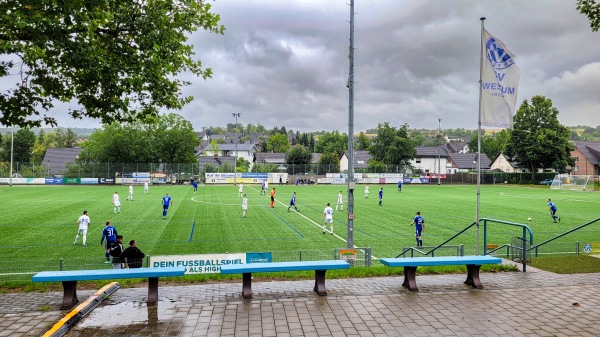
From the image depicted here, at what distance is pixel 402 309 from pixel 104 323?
5.02 meters

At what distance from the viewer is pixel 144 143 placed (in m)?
79.2

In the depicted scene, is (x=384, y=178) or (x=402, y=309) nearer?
(x=402, y=309)

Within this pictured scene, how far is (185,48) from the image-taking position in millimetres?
14148

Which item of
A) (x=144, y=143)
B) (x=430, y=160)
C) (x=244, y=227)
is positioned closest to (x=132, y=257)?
(x=244, y=227)

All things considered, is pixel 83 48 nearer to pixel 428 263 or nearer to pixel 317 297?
pixel 317 297

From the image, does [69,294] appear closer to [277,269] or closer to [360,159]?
[277,269]

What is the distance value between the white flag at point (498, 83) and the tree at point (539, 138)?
69.6m

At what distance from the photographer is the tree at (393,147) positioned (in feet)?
282

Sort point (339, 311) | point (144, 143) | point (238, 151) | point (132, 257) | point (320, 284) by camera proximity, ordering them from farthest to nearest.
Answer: point (238, 151) → point (144, 143) → point (132, 257) → point (320, 284) → point (339, 311)

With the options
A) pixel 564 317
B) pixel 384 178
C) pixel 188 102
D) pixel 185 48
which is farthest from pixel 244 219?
pixel 384 178

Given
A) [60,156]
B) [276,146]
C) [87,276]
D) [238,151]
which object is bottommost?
[87,276]

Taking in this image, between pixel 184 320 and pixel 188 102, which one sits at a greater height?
pixel 188 102

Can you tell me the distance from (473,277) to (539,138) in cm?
7321

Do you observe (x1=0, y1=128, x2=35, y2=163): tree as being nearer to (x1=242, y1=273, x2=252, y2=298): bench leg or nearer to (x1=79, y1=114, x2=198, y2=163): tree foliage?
(x1=79, y1=114, x2=198, y2=163): tree foliage
